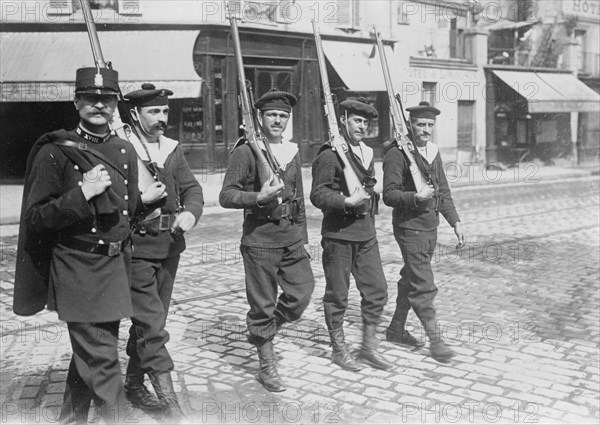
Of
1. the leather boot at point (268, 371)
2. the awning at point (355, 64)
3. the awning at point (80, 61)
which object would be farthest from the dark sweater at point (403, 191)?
the awning at point (355, 64)

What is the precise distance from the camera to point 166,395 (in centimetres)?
410

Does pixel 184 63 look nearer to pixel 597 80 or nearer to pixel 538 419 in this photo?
pixel 538 419

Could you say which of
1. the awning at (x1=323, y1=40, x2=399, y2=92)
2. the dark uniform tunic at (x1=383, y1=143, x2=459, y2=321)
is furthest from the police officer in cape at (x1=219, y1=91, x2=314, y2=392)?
the awning at (x1=323, y1=40, x2=399, y2=92)

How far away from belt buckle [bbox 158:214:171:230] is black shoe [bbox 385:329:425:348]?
240 centimetres

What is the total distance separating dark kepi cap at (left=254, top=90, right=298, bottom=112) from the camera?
4719 mm

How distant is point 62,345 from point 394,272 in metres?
4.33

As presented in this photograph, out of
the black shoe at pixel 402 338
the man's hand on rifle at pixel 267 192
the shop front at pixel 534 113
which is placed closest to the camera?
the man's hand on rifle at pixel 267 192

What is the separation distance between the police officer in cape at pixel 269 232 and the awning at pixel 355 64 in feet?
49.2

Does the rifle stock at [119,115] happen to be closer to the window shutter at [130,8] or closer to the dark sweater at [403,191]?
the dark sweater at [403,191]

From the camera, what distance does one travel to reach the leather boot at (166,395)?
409cm

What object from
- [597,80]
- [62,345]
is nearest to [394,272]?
[62,345]

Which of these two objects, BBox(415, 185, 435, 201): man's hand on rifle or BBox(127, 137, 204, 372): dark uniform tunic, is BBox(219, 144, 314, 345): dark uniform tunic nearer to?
BBox(127, 137, 204, 372): dark uniform tunic

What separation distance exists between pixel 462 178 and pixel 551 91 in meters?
7.55

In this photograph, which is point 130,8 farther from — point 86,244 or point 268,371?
point 86,244
